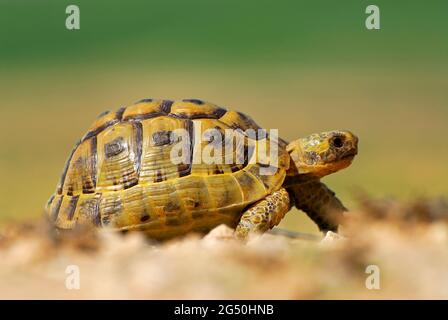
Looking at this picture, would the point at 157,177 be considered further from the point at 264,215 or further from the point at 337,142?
the point at 337,142

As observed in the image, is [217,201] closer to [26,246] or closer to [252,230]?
[252,230]

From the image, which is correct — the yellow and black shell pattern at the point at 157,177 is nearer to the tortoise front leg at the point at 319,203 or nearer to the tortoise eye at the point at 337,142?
the tortoise eye at the point at 337,142

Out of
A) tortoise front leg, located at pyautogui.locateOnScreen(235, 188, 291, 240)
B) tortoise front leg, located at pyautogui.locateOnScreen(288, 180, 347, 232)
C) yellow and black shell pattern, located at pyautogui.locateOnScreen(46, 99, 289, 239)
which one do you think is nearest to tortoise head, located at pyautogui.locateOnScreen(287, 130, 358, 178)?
yellow and black shell pattern, located at pyautogui.locateOnScreen(46, 99, 289, 239)

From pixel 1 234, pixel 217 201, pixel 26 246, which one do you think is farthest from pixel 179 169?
pixel 1 234

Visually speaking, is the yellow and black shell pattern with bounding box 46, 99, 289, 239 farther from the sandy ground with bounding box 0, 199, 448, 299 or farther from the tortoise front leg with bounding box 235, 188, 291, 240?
the sandy ground with bounding box 0, 199, 448, 299

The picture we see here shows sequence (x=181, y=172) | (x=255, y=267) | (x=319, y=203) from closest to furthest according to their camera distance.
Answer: (x=255, y=267), (x=181, y=172), (x=319, y=203)

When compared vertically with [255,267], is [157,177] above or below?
above

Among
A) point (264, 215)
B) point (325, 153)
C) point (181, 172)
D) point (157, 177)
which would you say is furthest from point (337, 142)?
point (157, 177)
